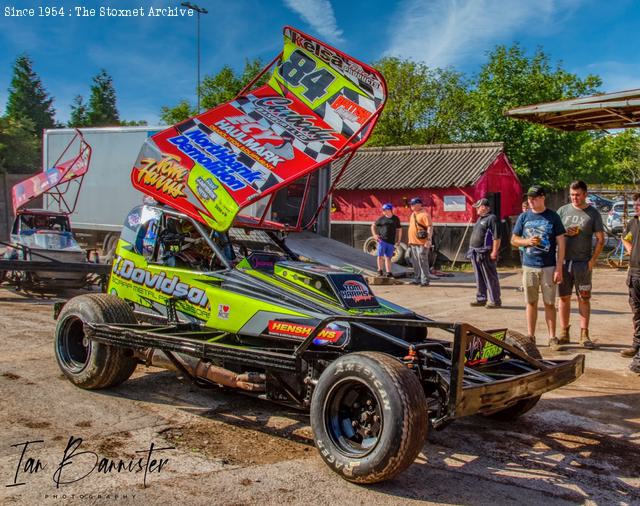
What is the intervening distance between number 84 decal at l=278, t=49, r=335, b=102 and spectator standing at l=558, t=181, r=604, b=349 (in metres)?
3.53

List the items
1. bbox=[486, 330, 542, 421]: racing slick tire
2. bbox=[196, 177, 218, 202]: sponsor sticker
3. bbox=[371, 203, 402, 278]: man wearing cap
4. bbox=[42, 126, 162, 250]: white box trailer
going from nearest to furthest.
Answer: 1. bbox=[486, 330, 542, 421]: racing slick tire
2. bbox=[196, 177, 218, 202]: sponsor sticker
3. bbox=[371, 203, 402, 278]: man wearing cap
4. bbox=[42, 126, 162, 250]: white box trailer

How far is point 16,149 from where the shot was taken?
41.8 meters

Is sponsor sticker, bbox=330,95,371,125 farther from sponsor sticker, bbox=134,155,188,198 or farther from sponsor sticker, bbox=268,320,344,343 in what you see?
sponsor sticker, bbox=268,320,344,343

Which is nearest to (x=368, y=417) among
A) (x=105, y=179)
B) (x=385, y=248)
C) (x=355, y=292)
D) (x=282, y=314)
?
(x=282, y=314)

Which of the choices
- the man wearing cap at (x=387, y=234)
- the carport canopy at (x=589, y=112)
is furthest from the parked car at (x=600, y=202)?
the carport canopy at (x=589, y=112)

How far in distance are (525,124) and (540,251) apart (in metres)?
19.7

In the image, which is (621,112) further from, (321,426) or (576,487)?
(321,426)

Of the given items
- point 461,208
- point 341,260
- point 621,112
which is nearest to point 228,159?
point 621,112

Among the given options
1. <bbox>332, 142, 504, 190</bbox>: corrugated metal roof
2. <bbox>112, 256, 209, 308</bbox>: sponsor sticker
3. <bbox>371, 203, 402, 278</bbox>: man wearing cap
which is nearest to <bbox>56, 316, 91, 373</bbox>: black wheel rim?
<bbox>112, 256, 209, 308</bbox>: sponsor sticker

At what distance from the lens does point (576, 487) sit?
3.86m

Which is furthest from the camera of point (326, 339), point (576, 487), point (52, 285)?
point (52, 285)

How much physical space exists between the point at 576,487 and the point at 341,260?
12214mm
